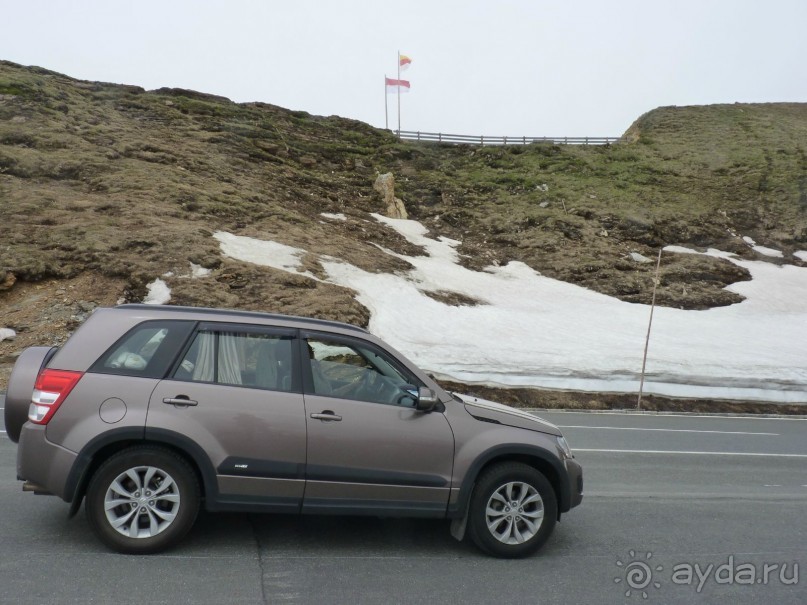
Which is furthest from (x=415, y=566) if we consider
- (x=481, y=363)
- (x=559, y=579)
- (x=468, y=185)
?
(x=468, y=185)

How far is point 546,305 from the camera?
27078 millimetres

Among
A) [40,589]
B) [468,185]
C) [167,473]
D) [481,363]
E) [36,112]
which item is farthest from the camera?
[468,185]

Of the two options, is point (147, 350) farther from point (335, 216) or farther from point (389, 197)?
point (389, 197)

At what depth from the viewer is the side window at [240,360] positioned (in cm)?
509

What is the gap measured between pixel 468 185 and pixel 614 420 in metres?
28.7

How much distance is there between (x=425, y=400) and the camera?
5.14 m

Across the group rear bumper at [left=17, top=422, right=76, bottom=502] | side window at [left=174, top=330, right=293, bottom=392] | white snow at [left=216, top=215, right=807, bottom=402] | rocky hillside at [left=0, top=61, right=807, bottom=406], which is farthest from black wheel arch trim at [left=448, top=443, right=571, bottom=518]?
rocky hillside at [left=0, top=61, right=807, bottom=406]

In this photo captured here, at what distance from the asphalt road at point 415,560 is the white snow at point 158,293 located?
12.2 meters

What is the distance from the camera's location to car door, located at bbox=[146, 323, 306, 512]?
4.88 metres

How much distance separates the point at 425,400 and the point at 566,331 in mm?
19294

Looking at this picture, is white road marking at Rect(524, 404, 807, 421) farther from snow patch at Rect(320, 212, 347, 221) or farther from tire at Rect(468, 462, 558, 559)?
snow patch at Rect(320, 212, 347, 221)

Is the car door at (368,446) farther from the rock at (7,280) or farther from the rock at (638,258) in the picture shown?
the rock at (638,258)

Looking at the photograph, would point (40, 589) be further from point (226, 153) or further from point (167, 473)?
point (226, 153)

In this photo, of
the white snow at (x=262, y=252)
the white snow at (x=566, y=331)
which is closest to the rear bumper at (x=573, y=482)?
the white snow at (x=566, y=331)
